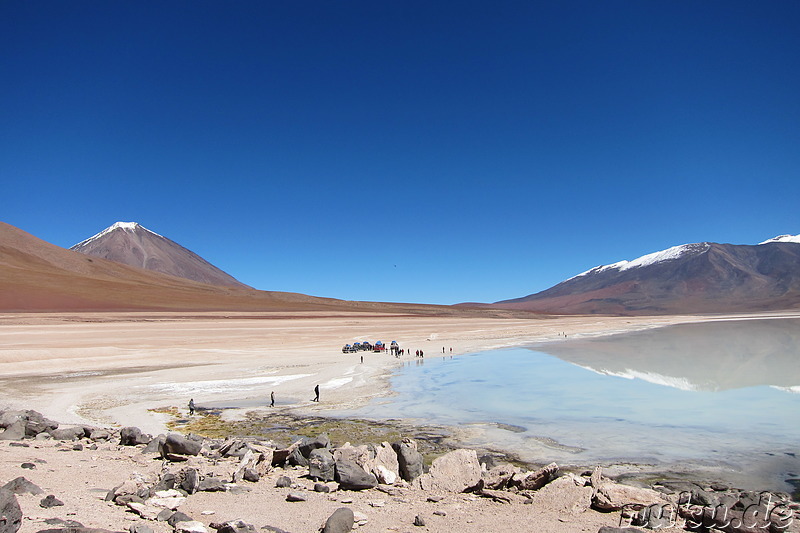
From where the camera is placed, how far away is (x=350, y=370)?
31.4 metres

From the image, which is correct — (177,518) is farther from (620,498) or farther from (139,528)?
(620,498)

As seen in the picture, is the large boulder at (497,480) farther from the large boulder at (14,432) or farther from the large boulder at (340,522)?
the large boulder at (14,432)

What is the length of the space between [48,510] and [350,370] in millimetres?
25186

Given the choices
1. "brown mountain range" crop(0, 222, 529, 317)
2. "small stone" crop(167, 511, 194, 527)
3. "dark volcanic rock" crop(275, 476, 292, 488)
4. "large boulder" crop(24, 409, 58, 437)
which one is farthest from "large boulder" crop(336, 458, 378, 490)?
"brown mountain range" crop(0, 222, 529, 317)

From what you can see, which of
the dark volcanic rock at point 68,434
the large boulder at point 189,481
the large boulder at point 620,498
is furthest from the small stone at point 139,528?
the dark volcanic rock at point 68,434

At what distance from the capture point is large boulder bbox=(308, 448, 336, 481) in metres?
9.45

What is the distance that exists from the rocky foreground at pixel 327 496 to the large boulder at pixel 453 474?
19mm

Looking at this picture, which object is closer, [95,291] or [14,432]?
[14,432]

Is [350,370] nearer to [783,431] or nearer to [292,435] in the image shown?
[292,435]

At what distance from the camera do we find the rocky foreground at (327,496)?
22.7 feet

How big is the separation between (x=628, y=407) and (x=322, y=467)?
13780 millimetres

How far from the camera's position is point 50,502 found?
22.1 feet

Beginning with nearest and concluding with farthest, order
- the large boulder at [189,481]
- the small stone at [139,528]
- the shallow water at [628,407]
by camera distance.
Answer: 1. the small stone at [139,528]
2. the large boulder at [189,481]
3. the shallow water at [628,407]

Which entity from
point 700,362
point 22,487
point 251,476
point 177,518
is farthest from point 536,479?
point 700,362
